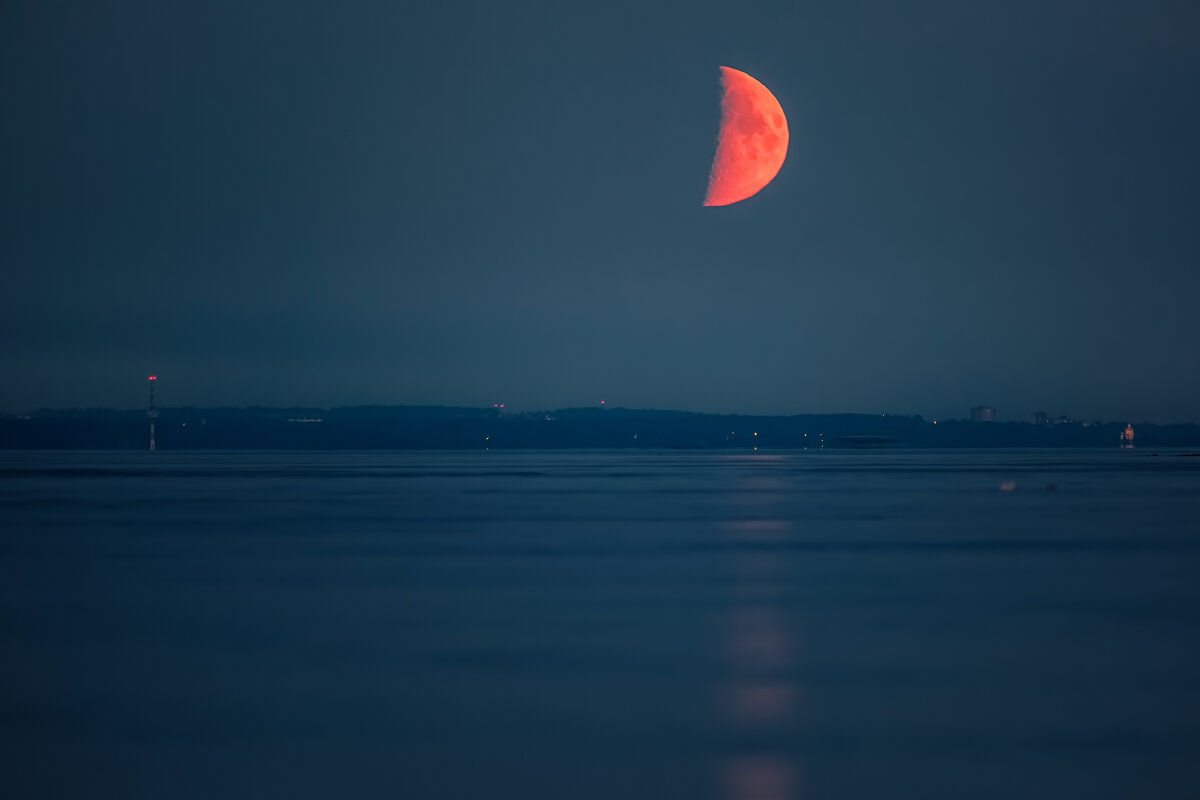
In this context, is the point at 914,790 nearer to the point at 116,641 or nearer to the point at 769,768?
the point at 769,768

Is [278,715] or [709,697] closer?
[278,715]

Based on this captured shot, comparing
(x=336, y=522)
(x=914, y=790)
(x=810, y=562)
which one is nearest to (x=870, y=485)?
(x=336, y=522)

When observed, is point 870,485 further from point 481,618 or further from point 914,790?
point 914,790

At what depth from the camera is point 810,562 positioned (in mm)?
28266

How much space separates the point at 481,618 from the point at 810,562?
10128 mm

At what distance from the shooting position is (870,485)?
67625 mm

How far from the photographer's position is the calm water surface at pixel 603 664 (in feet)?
37.5

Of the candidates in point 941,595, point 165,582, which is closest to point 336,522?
point 165,582

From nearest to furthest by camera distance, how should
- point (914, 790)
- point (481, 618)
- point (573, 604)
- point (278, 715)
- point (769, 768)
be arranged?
point (914, 790)
point (769, 768)
point (278, 715)
point (481, 618)
point (573, 604)

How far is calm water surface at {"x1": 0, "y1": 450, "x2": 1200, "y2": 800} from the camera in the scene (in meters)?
11.4

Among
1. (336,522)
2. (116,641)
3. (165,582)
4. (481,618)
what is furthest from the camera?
(336,522)

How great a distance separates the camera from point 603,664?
16.4 m

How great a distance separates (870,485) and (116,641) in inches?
2104

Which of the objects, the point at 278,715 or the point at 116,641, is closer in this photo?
the point at 278,715
